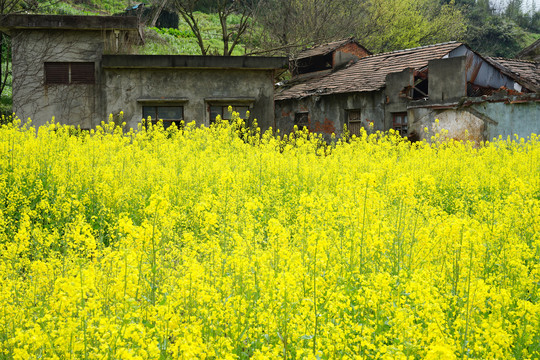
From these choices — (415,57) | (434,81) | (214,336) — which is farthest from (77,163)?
(415,57)

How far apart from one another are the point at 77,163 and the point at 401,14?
31110 mm

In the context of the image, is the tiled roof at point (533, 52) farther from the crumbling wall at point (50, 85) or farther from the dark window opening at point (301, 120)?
the crumbling wall at point (50, 85)

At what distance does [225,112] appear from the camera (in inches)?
639

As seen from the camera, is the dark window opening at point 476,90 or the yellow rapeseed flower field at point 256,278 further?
the dark window opening at point 476,90

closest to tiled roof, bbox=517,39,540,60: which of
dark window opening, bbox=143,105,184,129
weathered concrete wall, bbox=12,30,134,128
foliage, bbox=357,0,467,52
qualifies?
foliage, bbox=357,0,467,52

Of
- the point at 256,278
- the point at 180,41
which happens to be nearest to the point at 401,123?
the point at 256,278

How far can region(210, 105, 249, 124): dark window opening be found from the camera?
16.1 meters

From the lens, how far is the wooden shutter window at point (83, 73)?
51.8 ft

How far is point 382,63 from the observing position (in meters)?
20.1

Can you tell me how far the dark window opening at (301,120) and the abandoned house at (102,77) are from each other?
218 inches

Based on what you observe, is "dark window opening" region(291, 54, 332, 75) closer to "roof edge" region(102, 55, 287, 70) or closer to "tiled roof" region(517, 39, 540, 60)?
"roof edge" region(102, 55, 287, 70)

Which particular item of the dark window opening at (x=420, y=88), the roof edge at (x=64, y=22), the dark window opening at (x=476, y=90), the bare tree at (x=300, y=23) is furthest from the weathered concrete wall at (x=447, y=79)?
the bare tree at (x=300, y=23)

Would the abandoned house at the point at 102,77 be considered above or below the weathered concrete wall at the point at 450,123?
above

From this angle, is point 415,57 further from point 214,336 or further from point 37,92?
point 214,336
